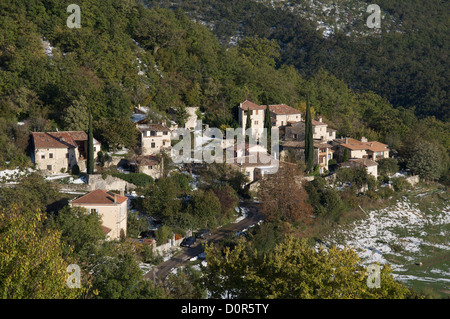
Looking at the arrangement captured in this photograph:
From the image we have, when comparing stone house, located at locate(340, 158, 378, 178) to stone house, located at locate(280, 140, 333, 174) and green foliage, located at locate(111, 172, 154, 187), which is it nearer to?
stone house, located at locate(280, 140, 333, 174)

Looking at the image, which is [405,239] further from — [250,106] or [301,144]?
[250,106]

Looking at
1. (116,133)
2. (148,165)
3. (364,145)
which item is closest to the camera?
(148,165)

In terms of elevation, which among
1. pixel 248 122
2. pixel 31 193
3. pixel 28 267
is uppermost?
pixel 248 122

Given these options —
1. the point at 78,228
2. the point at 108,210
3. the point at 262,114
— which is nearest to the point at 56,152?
the point at 108,210

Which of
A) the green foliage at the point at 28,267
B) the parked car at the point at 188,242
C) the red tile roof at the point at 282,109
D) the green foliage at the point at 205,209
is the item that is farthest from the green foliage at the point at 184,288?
the red tile roof at the point at 282,109

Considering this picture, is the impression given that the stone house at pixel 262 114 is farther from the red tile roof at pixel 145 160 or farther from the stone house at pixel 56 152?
the stone house at pixel 56 152

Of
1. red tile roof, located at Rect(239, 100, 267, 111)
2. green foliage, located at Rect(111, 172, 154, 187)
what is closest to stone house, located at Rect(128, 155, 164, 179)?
green foliage, located at Rect(111, 172, 154, 187)
